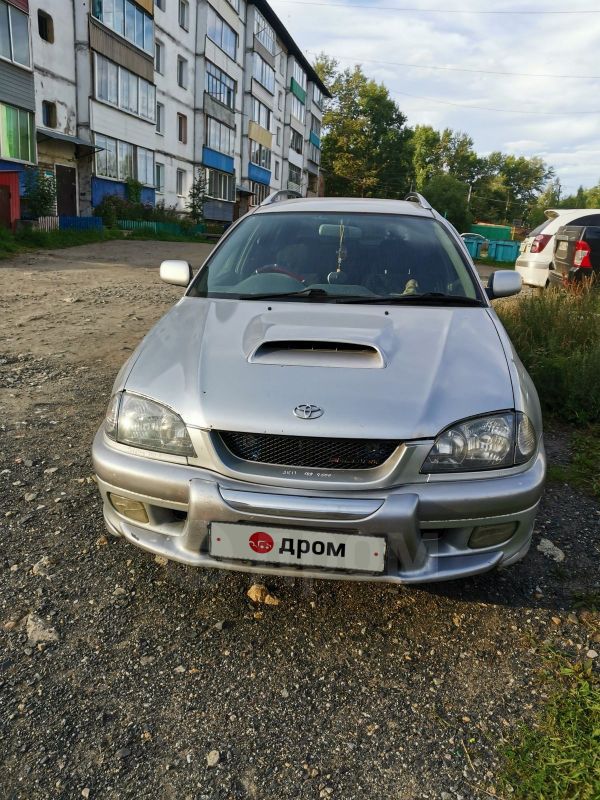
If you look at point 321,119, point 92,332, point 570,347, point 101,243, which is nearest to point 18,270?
point 92,332

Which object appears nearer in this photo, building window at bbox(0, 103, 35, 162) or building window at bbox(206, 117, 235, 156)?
building window at bbox(0, 103, 35, 162)

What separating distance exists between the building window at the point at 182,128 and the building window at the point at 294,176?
67.6ft

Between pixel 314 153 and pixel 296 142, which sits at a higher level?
pixel 296 142

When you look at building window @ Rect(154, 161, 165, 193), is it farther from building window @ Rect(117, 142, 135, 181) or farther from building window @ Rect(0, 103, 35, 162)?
building window @ Rect(0, 103, 35, 162)

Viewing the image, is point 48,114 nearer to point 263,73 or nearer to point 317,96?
point 263,73

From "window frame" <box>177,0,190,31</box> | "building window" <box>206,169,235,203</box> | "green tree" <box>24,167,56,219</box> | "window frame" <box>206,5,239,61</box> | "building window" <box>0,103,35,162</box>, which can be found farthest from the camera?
"building window" <box>206,169,235,203</box>

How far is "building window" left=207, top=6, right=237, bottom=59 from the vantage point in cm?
3253

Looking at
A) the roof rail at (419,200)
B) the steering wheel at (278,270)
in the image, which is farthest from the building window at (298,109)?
the steering wheel at (278,270)

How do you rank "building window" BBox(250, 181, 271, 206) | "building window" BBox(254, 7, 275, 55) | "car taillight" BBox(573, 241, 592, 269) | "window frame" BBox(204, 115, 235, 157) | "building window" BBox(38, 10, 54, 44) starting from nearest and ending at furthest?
"car taillight" BBox(573, 241, 592, 269), "building window" BBox(38, 10, 54, 44), "window frame" BBox(204, 115, 235, 157), "building window" BBox(254, 7, 275, 55), "building window" BBox(250, 181, 271, 206)

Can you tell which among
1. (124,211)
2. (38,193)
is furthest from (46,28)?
(38,193)

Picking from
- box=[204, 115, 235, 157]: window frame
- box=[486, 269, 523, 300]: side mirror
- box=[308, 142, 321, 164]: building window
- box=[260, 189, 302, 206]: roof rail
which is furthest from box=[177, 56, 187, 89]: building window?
box=[486, 269, 523, 300]: side mirror

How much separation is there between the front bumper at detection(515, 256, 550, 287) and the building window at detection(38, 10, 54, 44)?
18234mm

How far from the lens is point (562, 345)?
211 inches

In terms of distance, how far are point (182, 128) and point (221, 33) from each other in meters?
6.82
